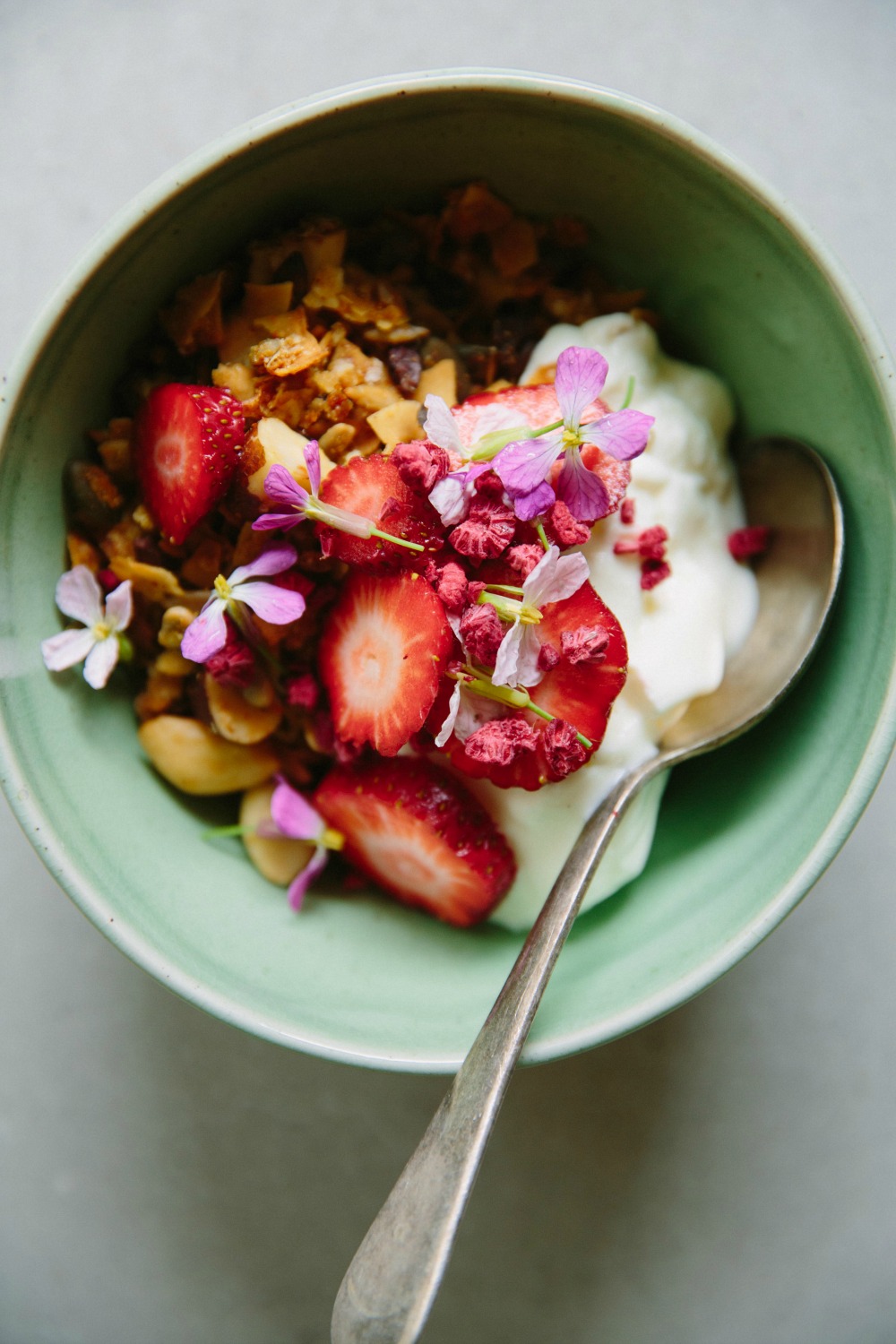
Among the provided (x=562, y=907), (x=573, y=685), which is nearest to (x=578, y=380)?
(x=573, y=685)

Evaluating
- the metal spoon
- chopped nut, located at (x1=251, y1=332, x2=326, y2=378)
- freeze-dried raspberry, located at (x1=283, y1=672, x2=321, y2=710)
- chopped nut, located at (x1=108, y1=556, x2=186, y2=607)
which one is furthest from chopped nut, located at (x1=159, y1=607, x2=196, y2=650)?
the metal spoon

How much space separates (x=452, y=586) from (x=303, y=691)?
0.23 m

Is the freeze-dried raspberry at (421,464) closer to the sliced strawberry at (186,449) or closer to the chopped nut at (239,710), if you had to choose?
the sliced strawberry at (186,449)

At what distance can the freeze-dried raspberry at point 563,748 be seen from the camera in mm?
932

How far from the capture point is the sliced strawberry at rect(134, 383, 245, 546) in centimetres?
95

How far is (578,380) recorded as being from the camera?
0.93 metres

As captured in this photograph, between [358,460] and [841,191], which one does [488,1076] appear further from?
[841,191]

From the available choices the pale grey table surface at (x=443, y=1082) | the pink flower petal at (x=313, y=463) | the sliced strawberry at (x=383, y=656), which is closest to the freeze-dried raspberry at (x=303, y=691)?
the sliced strawberry at (x=383, y=656)

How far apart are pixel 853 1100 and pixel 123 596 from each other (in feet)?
3.68

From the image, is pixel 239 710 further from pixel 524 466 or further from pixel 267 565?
pixel 524 466

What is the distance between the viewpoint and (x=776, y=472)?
1.07 meters

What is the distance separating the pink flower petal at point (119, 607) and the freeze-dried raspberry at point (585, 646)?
445 mm

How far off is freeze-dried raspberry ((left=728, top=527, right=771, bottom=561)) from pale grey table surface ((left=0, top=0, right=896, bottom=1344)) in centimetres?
36

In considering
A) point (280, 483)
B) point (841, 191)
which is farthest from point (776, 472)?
point (280, 483)
